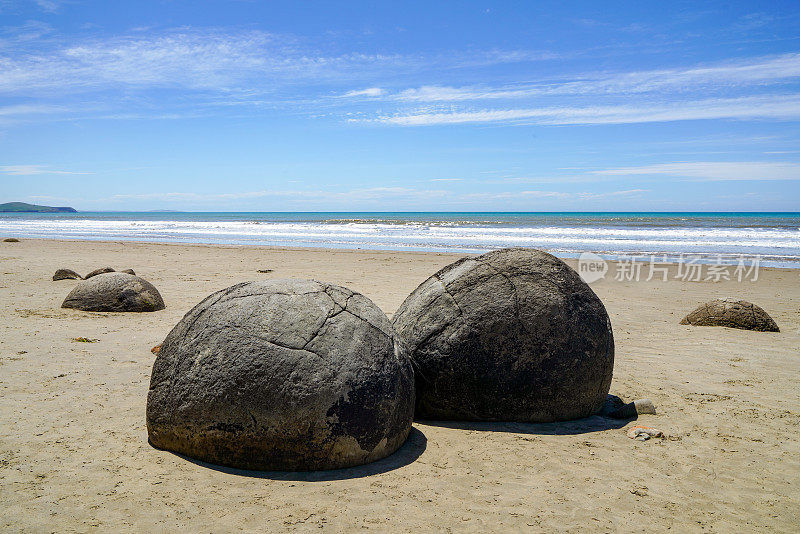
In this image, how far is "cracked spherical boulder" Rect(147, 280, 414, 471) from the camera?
3.95 m

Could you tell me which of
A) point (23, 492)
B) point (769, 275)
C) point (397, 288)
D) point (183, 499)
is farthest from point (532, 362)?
point (769, 275)

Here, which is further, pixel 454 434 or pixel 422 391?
pixel 422 391

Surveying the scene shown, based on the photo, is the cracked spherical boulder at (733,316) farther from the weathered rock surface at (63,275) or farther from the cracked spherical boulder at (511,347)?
the weathered rock surface at (63,275)

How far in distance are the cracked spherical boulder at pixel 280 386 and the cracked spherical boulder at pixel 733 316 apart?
726 centimetres

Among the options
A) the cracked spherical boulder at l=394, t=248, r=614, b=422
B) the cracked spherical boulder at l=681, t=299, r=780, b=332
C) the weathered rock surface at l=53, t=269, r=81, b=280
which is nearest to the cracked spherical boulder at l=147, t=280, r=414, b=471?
the cracked spherical boulder at l=394, t=248, r=614, b=422

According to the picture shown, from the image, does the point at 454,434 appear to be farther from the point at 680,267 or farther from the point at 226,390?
the point at 680,267

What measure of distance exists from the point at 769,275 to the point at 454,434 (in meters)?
14.9

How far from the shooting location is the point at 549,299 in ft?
16.9

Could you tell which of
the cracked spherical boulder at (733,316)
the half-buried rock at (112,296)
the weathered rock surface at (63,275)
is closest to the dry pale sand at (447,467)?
the cracked spherical boulder at (733,316)

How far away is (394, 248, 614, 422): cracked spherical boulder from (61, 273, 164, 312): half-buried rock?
20.9ft

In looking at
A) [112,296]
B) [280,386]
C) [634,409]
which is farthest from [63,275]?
[634,409]

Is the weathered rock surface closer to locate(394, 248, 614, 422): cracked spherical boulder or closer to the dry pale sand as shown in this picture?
the dry pale sand

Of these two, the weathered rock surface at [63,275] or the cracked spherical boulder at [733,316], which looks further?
the weathered rock surface at [63,275]

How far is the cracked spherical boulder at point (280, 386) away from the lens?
13.0 ft
